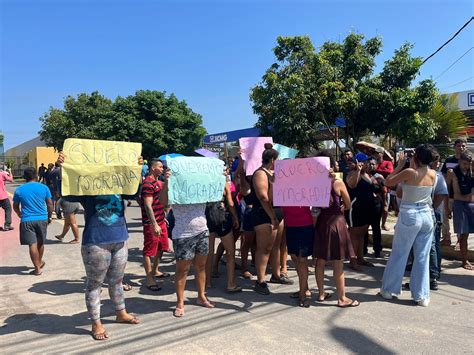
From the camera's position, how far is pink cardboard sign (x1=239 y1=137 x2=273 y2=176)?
5.68 meters

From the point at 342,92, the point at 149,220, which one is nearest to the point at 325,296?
the point at 149,220

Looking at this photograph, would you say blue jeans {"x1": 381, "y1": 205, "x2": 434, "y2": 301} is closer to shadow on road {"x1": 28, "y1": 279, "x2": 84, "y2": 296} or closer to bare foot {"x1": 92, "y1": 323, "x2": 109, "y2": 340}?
bare foot {"x1": 92, "y1": 323, "x2": 109, "y2": 340}

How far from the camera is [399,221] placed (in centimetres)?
488

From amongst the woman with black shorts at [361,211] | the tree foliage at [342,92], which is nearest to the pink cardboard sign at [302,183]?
the woman with black shorts at [361,211]

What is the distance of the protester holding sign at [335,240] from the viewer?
459 centimetres

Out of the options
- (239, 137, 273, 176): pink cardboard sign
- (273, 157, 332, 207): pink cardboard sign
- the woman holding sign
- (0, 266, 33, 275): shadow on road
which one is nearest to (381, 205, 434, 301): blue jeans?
(273, 157, 332, 207): pink cardboard sign

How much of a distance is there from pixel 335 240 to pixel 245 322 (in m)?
1.35

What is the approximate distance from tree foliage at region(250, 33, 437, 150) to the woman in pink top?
8.00m

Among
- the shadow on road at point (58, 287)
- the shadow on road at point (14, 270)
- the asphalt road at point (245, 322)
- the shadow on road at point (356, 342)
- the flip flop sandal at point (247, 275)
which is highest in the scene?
the shadow on road at point (14, 270)

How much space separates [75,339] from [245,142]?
325cm

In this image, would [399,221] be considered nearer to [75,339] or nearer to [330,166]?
[330,166]

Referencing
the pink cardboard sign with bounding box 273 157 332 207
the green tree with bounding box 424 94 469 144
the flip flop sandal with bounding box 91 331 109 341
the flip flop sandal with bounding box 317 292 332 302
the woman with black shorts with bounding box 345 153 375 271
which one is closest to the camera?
the flip flop sandal with bounding box 91 331 109 341

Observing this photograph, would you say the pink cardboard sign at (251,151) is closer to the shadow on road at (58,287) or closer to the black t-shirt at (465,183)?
the shadow on road at (58,287)

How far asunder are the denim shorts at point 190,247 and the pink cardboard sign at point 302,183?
3.23 feet
